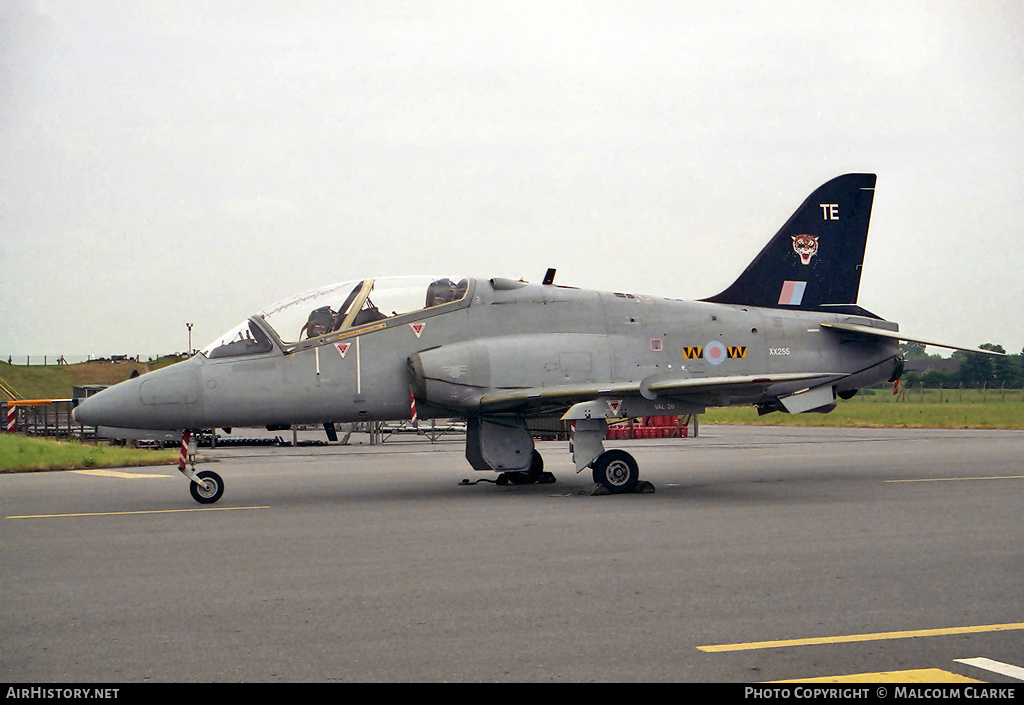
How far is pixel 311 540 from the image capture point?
945 cm

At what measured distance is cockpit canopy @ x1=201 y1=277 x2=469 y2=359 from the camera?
13367 millimetres

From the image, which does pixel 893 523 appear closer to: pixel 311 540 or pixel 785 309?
pixel 311 540

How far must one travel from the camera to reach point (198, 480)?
42.5ft

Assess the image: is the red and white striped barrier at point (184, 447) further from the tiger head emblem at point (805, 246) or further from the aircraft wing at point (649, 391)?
the tiger head emblem at point (805, 246)

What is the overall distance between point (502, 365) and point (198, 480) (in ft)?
14.9

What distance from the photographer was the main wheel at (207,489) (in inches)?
507

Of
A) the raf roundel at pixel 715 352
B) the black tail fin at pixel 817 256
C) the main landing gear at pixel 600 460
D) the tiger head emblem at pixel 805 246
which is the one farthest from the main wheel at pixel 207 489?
the tiger head emblem at pixel 805 246

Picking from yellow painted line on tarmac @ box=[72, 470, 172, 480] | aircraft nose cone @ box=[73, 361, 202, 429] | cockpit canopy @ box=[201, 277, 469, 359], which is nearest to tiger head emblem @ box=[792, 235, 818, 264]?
cockpit canopy @ box=[201, 277, 469, 359]

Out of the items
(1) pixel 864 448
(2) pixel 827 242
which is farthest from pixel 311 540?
(1) pixel 864 448

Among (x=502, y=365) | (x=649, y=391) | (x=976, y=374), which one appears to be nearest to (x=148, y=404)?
(x=502, y=365)

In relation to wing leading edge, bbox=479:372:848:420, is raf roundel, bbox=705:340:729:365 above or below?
above

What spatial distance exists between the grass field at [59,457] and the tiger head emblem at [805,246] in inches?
570

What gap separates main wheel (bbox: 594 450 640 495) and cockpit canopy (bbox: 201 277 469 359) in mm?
3253

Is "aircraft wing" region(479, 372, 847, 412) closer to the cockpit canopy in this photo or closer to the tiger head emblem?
the cockpit canopy
